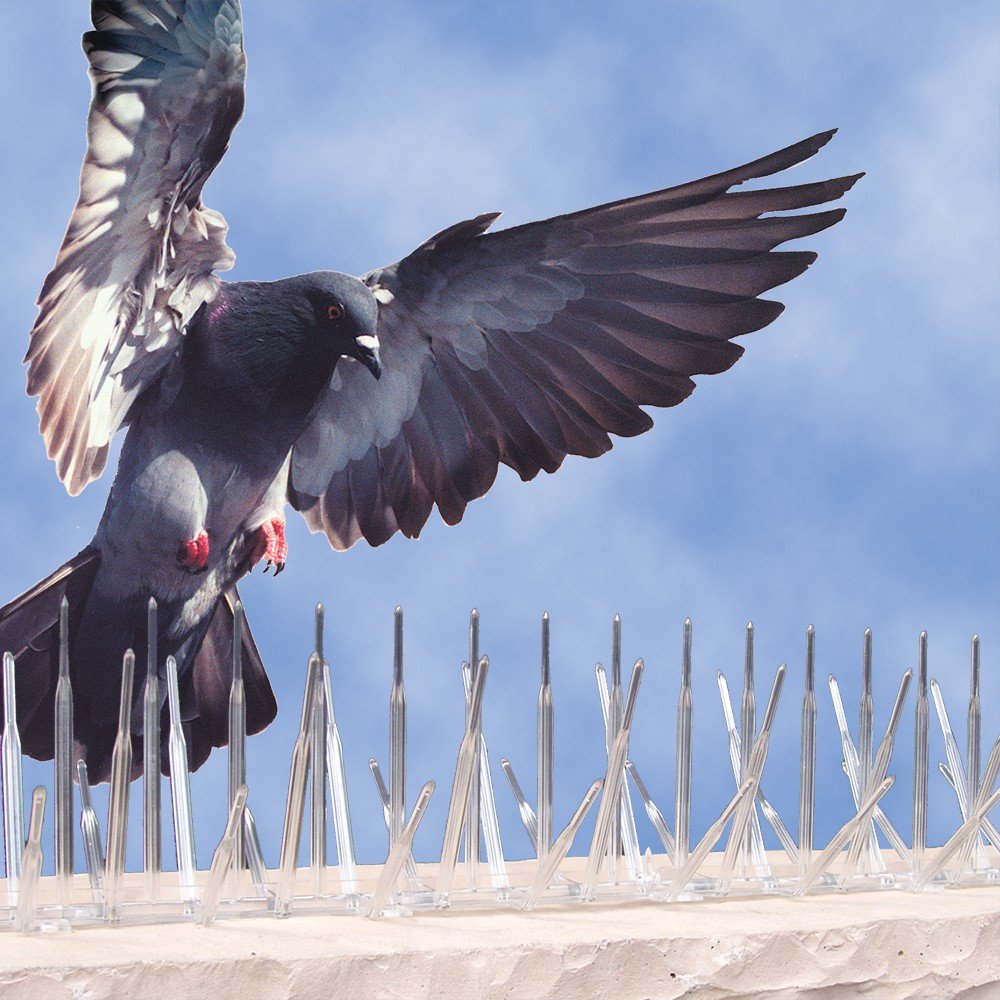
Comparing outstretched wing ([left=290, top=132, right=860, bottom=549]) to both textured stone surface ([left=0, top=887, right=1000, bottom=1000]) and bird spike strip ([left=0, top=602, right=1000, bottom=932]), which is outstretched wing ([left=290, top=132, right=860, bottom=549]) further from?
textured stone surface ([left=0, top=887, right=1000, bottom=1000])

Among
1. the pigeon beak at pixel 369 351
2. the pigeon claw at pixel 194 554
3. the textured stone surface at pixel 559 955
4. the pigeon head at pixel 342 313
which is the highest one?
the pigeon head at pixel 342 313

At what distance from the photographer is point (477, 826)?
1.91 meters

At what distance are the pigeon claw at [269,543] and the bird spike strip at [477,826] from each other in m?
0.47

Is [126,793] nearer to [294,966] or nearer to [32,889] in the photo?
[32,889]

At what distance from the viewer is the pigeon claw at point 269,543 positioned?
7.63ft

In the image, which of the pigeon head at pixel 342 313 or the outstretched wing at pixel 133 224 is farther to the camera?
the pigeon head at pixel 342 313

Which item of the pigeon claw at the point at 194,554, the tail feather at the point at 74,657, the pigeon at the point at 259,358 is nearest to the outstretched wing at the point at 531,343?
the pigeon at the point at 259,358

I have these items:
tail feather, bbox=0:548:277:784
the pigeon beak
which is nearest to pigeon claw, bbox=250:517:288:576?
tail feather, bbox=0:548:277:784

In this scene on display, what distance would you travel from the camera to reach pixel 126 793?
1631 mm

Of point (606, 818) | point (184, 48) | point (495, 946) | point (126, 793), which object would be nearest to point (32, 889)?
→ point (126, 793)

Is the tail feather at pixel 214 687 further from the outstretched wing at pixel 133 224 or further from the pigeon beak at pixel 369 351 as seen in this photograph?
the pigeon beak at pixel 369 351

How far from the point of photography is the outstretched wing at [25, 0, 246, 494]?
6.70 feet

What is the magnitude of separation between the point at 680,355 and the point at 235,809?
1143mm

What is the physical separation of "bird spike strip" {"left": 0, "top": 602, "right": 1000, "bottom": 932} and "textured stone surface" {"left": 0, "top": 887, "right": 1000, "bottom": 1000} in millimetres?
45
